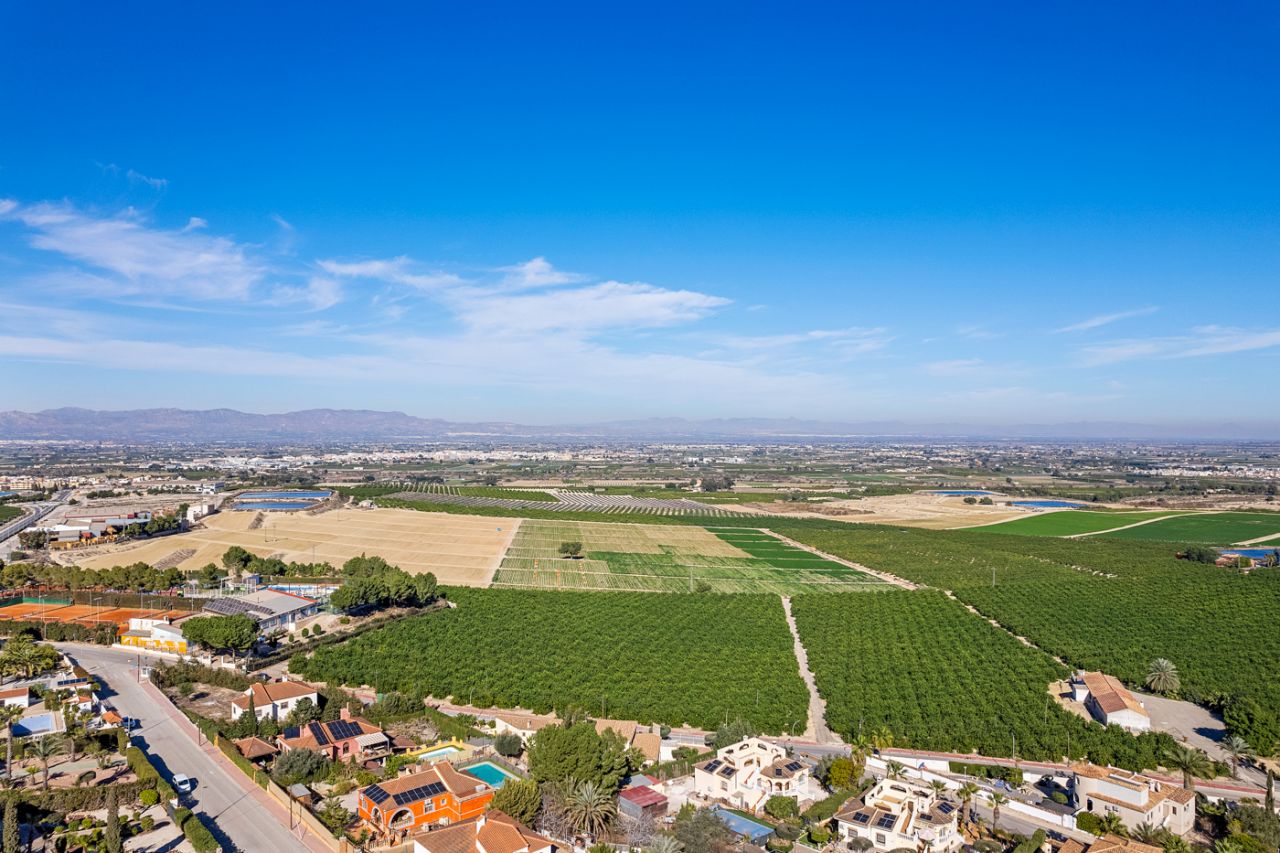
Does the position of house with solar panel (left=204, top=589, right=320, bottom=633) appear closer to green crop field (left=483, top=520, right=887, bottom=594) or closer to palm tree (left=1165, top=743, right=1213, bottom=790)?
green crop field (left=483, top=520, right=887, bottom=594)

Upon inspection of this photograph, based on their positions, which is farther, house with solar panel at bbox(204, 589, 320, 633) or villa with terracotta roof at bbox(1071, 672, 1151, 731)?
house with solar panel at bbox(204, 589, 320, 633)

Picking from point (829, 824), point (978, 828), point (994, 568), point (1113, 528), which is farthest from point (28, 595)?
point (1113, 528)

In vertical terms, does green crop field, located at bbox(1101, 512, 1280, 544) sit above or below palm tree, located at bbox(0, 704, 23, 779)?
below

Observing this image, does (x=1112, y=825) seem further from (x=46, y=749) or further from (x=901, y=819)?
(x=46, y=749)

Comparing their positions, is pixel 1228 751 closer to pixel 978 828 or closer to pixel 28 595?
pixel 978 828

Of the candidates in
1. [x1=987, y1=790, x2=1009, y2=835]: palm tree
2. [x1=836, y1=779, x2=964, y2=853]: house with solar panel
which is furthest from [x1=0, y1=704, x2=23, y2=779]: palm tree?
[x1=987, y1=790, x2=1009, y2=835]: palm tree
